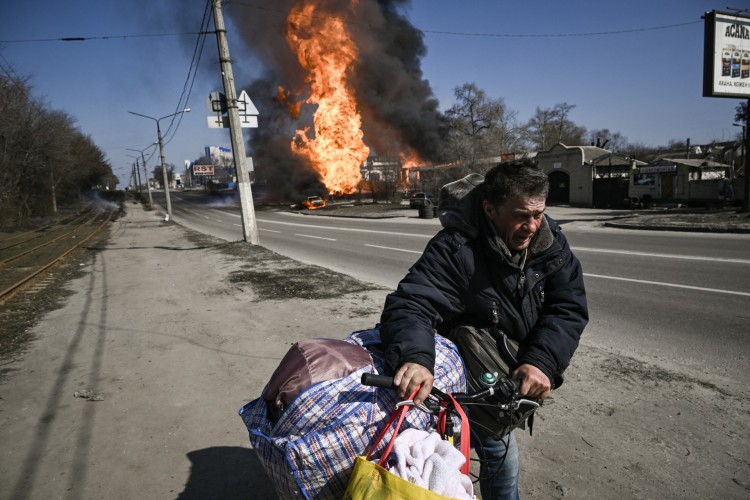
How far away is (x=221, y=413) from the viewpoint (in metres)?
3.40

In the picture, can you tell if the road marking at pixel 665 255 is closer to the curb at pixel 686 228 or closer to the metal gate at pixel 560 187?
the curb at pixel 686 228

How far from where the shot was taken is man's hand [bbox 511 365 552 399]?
1.74 metres

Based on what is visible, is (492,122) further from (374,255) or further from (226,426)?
(226,426)

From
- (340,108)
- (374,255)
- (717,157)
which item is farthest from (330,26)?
(717,157)

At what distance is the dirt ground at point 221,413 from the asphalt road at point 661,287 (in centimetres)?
27

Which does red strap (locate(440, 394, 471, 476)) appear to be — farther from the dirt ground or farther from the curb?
the curb

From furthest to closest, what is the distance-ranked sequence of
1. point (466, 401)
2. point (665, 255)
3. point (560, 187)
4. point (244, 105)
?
point (560, 187) → point (244, 105) → point (665, 255) → point (466, 401)

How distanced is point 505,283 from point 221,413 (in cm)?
256

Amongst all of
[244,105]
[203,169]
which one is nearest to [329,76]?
[244,105]

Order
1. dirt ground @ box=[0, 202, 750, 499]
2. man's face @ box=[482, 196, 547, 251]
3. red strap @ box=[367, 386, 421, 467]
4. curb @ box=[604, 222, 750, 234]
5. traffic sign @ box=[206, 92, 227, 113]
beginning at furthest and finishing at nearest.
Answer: curb @ box=[604, 222, 750, 234], traffic sign @ box=[206, 92, 227, 113], dirt ground @ box=[0, 202, 750, 499], man's face @ box=[482, 196, 547, 251], red strap @ box=[367, 386, 421, 467]

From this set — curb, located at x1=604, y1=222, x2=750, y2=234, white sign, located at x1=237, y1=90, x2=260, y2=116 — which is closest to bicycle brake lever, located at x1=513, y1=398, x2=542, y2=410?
white sign, located at x1=237, y1=90, x2=260, y2=116

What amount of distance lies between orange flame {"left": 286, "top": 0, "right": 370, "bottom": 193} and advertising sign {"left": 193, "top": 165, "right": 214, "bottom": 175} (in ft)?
263

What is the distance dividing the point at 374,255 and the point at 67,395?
9.12 metres

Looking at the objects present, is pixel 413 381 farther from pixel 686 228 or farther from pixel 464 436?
pixel 686 228
